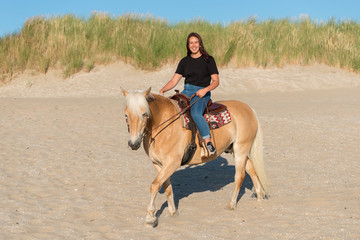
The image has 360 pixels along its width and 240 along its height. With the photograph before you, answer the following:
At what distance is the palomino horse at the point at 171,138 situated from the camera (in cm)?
A: 519

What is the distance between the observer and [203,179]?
352 inches

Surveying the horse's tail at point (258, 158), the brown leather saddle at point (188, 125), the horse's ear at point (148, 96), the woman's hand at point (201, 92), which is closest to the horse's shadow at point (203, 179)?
the horse's tail at point (258, 158)

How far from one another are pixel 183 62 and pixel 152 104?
1140 millimetres

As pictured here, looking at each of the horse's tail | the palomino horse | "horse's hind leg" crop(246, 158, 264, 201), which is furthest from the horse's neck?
"horse's hind leg" crop(246, 158, 264, 201)

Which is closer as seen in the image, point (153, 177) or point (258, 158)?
point (258, 158)

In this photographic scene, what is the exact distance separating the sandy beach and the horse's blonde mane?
1572mm

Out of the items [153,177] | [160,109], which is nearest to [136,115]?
[160,109]

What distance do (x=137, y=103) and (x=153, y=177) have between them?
3.97 m

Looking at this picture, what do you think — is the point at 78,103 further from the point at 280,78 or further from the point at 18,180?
the point at 280,78

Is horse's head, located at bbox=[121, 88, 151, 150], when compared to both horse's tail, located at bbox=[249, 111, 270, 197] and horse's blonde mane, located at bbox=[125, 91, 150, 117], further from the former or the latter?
horse's tail, located at bbox=[249, 111, 270, 197]

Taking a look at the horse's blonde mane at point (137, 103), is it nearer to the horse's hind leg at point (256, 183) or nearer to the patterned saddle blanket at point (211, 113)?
the patterned saddle blanket at point (211, 113)

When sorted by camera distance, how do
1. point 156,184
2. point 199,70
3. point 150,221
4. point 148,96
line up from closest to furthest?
point 148,96 → point 156,184 → point 150,221 → point 199,70

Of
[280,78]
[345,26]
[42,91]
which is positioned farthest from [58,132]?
[345,26]

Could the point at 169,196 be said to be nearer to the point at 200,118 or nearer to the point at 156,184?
the point at 156,184
